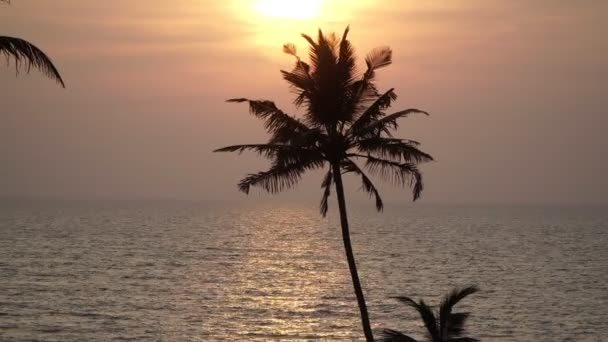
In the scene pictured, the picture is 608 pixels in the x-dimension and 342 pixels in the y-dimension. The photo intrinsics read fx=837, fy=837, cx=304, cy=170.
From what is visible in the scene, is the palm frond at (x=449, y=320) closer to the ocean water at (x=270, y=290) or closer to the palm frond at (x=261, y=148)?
the palm frond at (x=261, y=148)

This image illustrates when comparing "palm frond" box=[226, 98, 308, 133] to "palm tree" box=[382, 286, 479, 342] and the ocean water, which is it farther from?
the ocean water

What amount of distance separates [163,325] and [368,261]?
7389 centimetres

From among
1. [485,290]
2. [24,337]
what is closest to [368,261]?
[485,290]

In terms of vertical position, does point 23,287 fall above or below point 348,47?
below

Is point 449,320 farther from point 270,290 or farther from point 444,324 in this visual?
point 270,290

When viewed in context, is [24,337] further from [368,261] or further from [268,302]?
[368,261]

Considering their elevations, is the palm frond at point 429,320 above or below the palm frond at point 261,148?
below

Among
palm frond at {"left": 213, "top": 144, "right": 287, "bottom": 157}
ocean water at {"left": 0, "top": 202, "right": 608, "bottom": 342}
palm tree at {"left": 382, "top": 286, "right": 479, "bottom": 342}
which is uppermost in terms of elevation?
palm frond at {"left": 213, "top": 144, "right": 287, "bottom": 157}

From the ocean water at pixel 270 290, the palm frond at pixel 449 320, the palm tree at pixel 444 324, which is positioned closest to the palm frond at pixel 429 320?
→ the palm tree at pixel 444 324

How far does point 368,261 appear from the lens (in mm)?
139625

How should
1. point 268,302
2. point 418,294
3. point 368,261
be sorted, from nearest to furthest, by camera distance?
point 268,302 < point 418,294 < point 368,261

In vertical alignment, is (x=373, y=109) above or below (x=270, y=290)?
above

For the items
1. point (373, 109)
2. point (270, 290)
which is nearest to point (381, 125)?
point (373, 109)

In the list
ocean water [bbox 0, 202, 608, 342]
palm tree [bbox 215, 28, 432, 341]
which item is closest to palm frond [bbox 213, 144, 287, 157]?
palm tree [bbox 215, 28, 432, 341]
